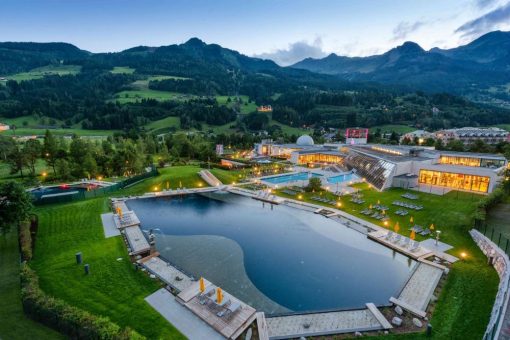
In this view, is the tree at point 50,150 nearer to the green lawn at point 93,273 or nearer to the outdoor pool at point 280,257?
the green lawn at point 93,273

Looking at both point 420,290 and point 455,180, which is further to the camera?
point 455,180

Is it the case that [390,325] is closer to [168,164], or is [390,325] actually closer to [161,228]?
[161,228]

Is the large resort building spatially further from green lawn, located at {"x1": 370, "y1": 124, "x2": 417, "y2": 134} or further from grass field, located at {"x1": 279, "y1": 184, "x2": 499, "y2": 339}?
green lawn, located at {"x1": 370, "y1": 124, "x2": 417, "y2": 134}

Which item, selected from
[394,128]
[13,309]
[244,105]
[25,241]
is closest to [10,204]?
[25,241]

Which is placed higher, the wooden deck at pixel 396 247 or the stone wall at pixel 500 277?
the stone wall at pixel 500 277

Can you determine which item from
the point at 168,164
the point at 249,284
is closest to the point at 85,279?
the point at 249,284

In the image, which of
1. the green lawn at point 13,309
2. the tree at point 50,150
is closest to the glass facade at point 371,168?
the green lawn at point 13,309

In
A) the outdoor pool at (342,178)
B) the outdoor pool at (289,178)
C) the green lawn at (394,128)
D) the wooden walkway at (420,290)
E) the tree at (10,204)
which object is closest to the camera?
the wooden walkway at (420,290)

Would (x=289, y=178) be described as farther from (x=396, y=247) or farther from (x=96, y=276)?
(x=96, y=276)
